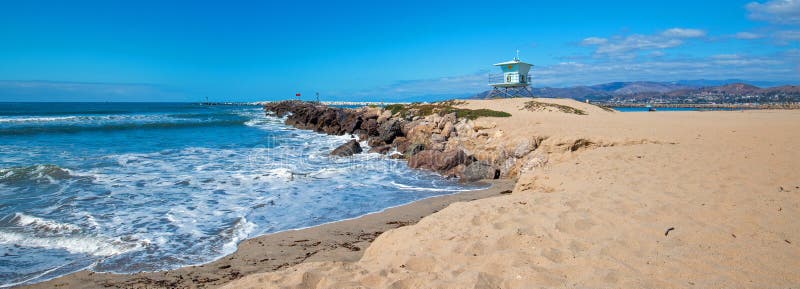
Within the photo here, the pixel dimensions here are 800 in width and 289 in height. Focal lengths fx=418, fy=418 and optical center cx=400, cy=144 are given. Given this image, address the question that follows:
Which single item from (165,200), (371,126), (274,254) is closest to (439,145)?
(371,126)

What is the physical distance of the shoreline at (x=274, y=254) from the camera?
505 centimetres

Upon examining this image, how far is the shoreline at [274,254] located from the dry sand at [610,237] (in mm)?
994

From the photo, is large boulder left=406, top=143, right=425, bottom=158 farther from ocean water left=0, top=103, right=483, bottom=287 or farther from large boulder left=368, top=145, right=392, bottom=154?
large boulder left=368, top=145, right=392, bottom=154

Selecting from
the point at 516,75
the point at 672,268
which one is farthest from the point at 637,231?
the point at 516,75

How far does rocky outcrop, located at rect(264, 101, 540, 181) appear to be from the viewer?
11625 mm

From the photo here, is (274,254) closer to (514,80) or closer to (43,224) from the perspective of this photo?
(43,224)

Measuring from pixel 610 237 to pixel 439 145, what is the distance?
1106cm

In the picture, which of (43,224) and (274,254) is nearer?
(274,254)

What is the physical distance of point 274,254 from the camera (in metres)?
5.93

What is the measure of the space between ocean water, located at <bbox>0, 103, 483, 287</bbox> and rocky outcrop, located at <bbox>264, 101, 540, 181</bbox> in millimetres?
669

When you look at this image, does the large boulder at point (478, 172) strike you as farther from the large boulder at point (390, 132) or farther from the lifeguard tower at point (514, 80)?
the lifeguard tower at point (514, 80)

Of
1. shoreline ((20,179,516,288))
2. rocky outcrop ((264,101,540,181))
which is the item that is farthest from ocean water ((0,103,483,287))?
rocky outcrop ((264,101,540,181))

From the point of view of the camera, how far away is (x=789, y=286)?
327 cm

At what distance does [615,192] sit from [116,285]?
6.72 meters
